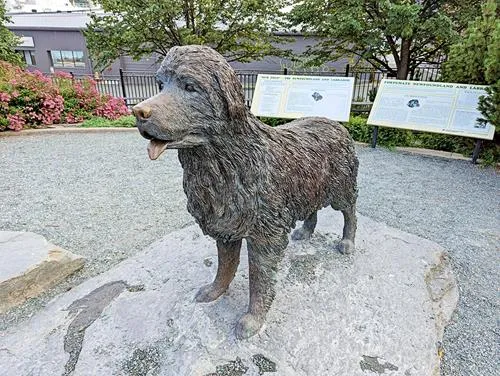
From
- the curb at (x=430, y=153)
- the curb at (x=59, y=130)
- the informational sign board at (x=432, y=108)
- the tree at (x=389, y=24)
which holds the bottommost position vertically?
the curb at (x=430, y=153)

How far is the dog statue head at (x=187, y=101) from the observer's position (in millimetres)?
1502

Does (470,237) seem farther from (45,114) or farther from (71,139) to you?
(45,114)

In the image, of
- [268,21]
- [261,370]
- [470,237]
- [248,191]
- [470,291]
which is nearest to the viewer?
[248,191]

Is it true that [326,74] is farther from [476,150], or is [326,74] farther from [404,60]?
[476,150]

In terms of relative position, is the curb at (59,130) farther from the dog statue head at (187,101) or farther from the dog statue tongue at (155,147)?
the dog statue tongue at (155,147)

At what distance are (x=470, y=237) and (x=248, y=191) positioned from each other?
3339 millimetres

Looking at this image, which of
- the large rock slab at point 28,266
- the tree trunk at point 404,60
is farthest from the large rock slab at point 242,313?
the tree trunk at point 404,60

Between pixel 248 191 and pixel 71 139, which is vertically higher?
pixel 248 191

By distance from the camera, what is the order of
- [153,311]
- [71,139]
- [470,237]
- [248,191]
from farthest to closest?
[71,139] → [470,237] → [153,311] → [248,191]

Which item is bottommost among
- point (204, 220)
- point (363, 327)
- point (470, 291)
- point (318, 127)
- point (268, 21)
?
point (470, 291)

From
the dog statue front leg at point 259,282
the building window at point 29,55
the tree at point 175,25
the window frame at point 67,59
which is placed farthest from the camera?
the building window at point 29,55

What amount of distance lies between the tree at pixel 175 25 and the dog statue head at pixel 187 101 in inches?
374

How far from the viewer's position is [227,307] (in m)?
2.44

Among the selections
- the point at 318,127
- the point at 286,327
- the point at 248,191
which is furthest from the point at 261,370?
the point at 318,127
